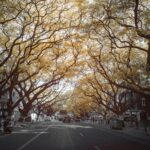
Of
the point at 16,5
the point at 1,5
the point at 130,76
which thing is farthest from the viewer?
the point at 130,76

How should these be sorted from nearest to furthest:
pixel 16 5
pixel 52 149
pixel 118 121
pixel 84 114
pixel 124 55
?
1. pixel 52 149
2. pixel 16 5
3. pixel 124 55
4. pixel 118 121
5. pixel 84 114

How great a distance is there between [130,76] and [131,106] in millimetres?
44180

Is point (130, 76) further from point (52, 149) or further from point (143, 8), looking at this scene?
point (52, 149)

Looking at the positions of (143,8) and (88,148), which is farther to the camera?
(143,8)

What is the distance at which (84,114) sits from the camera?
161000 mm

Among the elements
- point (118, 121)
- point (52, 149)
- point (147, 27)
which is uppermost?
point (147, 27)

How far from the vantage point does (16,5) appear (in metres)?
29.7

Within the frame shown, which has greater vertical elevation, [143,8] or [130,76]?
[143,8]

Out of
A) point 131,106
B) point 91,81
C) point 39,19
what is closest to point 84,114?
point 131,106

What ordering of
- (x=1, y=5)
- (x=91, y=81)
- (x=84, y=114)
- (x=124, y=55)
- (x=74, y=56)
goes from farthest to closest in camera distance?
(x=84, y=114) < (x=91, y=81) < (x=74, y=56) < (x=124, y=55) < (x=1, y=5)

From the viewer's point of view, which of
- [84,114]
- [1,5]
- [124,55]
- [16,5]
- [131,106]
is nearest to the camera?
[1,5]

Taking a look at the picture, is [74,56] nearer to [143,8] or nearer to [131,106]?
[143,8]

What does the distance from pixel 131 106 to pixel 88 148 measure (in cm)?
6347

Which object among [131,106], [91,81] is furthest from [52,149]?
[131,106]
